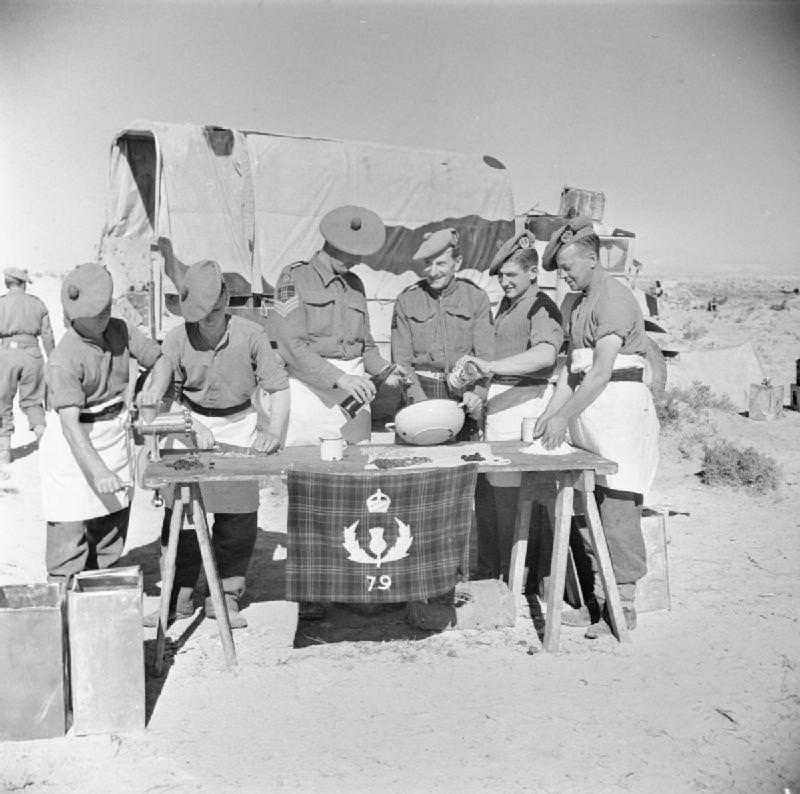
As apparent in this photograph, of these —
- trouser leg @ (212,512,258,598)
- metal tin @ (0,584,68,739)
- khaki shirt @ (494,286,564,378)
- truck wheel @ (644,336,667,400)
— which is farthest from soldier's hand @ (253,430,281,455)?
truck wheel @ (644,336,667,400)

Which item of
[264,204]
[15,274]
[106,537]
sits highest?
[264,204]

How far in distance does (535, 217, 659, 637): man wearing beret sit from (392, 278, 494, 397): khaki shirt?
0.66 metres

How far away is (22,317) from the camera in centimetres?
858

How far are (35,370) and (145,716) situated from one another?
6.15 m

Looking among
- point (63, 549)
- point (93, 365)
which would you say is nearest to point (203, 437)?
point (93, 365)

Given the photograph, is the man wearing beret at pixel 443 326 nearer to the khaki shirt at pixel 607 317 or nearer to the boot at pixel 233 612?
the khaki shirt at pixel 607 317

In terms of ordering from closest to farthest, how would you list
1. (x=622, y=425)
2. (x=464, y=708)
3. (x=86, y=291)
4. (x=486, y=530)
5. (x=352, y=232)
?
(x=464, y=708)
(x=86, y=291)
(x=622, y=425)
(x=352, y=232)
(x=486, y=530)

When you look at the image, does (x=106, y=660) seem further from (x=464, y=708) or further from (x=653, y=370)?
(x=653, y=370)

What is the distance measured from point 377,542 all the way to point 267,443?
792mm

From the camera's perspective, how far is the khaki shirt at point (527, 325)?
472cm

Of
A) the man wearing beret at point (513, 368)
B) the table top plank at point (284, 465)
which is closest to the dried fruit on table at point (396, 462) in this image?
the table top plank at point (284, 465)

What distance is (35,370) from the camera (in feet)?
28.9

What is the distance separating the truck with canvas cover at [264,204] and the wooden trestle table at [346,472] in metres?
5.09

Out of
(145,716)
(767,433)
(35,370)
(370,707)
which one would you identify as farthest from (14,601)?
(767,433)
